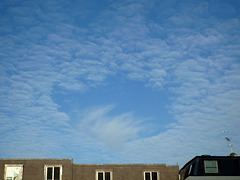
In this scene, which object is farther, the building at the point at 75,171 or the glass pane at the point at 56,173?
the glass pane at the point at 56,173

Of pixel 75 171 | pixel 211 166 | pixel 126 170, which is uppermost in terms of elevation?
pixel 211 166

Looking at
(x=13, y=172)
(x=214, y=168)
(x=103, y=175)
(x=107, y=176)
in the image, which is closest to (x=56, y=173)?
(x=13, y=172)

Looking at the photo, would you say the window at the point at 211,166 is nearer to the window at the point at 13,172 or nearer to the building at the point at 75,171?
the building at the point at 75,171

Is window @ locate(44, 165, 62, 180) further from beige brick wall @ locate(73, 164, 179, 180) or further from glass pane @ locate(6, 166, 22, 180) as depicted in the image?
glass pane @ locate(6, 166, 22, 180)

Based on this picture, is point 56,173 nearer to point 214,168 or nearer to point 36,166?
point 36,166

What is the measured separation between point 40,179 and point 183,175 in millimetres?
21517

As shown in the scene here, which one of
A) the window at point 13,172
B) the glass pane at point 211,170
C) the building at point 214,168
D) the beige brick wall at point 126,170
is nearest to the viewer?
the building at point 214,168

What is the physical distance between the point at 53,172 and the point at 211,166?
75.7 feet

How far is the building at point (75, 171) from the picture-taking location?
167ft

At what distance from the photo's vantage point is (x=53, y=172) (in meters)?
51.2

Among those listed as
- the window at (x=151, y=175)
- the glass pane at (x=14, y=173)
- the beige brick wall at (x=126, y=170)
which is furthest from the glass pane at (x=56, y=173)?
the window at (x=151, y=175)

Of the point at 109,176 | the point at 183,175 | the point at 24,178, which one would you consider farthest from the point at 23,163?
the point at 183,175

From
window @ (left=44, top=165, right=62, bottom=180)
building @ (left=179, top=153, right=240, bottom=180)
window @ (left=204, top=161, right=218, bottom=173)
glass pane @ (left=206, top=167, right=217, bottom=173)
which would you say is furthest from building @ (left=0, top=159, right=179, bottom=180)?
glass pane @ (left=206, top=167, right=217, bottom=173)

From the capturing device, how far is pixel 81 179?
51.7m
